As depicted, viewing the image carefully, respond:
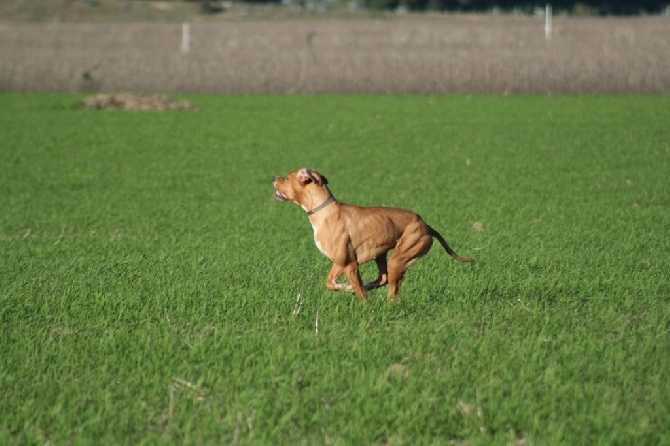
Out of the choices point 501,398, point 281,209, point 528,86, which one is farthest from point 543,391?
point 528,86

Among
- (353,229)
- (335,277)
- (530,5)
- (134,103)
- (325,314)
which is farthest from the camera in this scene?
(530,5)

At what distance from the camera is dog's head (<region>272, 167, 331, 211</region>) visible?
21.3 ft

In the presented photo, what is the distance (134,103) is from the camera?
2950 centimetres

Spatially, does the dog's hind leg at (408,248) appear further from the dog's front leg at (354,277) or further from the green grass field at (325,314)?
the green grass field at (325,314)

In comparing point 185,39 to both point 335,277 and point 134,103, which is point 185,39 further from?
point 335,277

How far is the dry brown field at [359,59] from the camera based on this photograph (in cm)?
3366

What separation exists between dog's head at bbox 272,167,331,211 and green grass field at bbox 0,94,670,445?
85cm

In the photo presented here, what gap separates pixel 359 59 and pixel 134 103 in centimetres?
928

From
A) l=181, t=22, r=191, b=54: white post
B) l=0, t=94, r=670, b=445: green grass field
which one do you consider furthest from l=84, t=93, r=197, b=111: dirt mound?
l=0, t=94, r=670, b=445: green grass field

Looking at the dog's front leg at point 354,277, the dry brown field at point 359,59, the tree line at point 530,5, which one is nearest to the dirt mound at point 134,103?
the dry brown field at point 359,59

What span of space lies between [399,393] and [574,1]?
2891 inches

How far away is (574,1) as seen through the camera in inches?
2948

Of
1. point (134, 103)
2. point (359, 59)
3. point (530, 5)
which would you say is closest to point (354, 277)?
point (134, 103)

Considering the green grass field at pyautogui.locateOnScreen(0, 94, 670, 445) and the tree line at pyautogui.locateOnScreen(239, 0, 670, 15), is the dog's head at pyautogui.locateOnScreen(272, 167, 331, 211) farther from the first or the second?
the tree line at pyautogui.locateOnScreen(239, 0, 670, 15)
